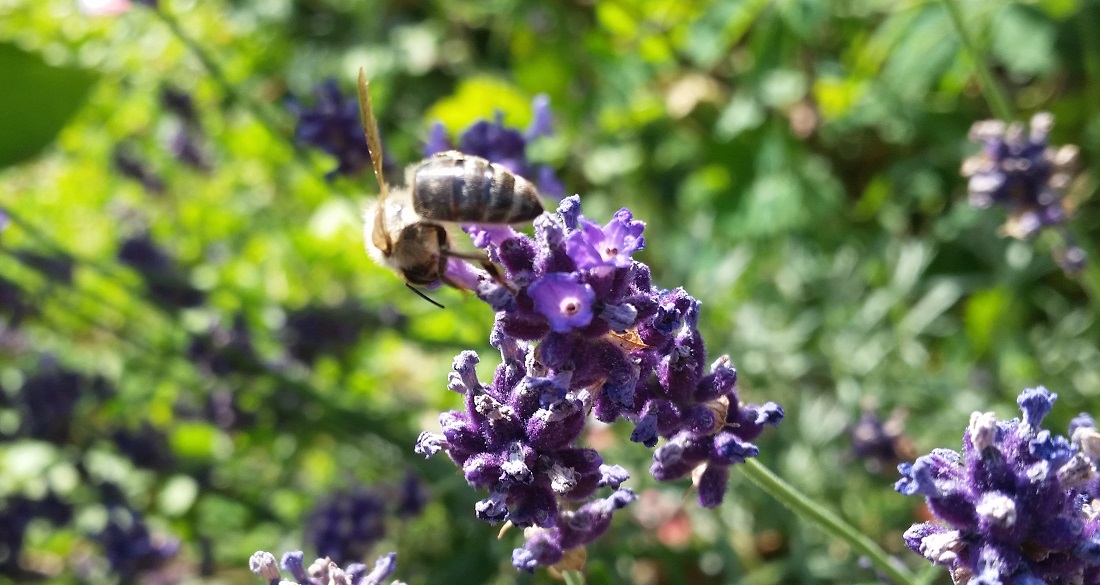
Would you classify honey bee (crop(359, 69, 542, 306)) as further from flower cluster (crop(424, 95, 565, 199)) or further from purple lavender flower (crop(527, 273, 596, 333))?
flower cluster (crop(424, 95, 565, 199))

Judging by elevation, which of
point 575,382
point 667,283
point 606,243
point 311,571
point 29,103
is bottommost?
point 311,571

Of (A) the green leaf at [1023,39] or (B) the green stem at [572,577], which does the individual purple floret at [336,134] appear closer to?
(B) the green stem at [572,577]

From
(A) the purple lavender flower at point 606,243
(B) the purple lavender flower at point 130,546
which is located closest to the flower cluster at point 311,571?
(A) the purple lavender flower at point 606,243

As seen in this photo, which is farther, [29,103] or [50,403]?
[50,403]

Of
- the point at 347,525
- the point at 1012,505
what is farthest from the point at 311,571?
the point at 347,525

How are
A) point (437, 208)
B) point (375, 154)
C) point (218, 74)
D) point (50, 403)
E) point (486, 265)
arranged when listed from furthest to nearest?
point (50, 403) < point (218, 74) < point (375, 154) < point (437, 208) < point (486, 265)

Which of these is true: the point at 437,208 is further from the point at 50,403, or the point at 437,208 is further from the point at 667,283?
the point at 50,403

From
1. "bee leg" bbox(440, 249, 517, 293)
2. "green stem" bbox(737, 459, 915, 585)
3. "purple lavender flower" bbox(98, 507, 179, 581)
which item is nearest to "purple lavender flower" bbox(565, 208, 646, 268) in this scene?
"bee leg" bbox(440, 249, 517, 293)
